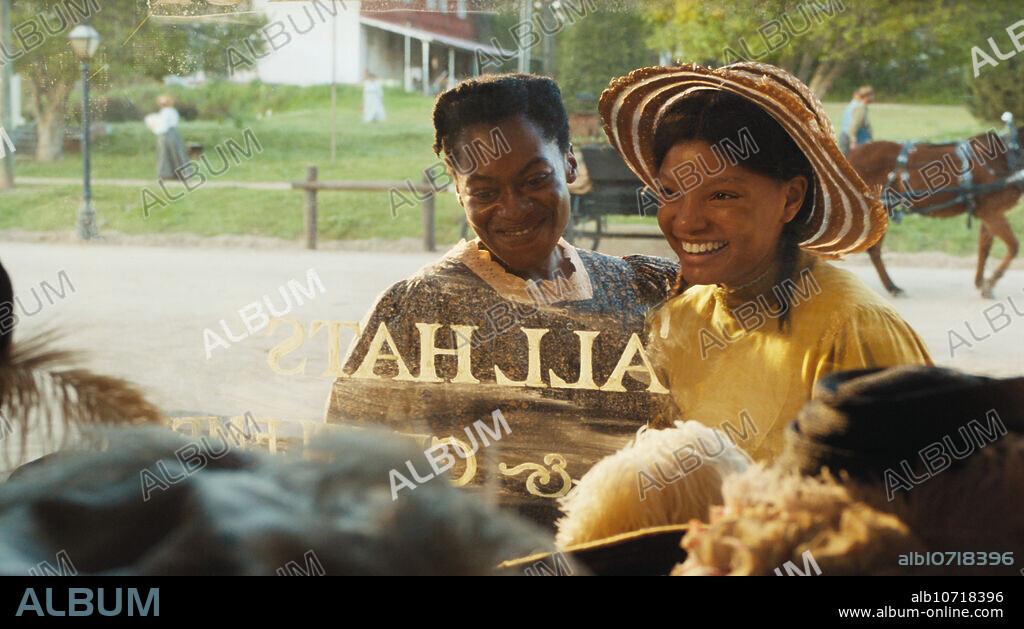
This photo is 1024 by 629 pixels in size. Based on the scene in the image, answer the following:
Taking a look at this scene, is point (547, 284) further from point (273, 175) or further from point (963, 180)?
point (963, 180)

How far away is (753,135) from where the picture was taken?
1778 mm

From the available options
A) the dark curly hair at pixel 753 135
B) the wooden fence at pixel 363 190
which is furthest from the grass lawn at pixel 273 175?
the dark curly hair at pixel 753 135

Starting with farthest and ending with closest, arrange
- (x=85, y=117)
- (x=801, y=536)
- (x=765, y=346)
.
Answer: (x=85, y=117) < (x=765, y=346) < (x=801, y=536)

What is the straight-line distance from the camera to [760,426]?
1879mm

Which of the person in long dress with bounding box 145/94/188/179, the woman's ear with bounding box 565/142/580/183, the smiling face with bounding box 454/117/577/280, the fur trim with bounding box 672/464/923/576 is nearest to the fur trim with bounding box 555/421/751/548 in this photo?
the fur trim with bounding box 672/464/923/576

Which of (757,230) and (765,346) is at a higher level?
(757,230)

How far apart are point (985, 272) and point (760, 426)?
52cm

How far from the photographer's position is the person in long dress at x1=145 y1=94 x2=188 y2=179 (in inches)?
82.4

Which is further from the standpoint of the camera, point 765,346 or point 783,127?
point 765,346

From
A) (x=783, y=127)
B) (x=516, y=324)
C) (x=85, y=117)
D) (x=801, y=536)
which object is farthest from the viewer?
(x=85, y=117)

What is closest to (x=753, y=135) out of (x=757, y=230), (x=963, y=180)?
(x=757, y=230)

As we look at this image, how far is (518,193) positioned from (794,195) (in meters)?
0.52
